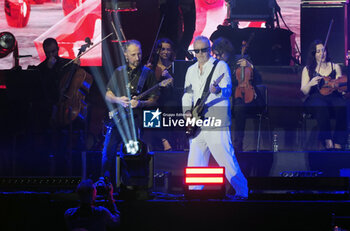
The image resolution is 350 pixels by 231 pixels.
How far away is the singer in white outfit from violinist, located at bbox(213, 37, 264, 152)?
36 cm

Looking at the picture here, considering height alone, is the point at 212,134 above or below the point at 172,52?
below

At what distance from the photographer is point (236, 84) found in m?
7.58

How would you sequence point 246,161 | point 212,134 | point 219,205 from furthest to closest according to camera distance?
point 246,161 → point 212,134 → point 219,205

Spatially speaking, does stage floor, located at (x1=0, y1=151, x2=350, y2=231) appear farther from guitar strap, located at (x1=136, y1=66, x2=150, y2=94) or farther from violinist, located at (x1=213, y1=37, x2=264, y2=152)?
violinist, located at (x1=213, y1=37, x2=264, y2=152)

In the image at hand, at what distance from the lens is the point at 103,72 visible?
786 centimetres

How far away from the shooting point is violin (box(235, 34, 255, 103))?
7.57 meters

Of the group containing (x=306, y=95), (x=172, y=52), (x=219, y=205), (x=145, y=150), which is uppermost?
(x=172, y=52)

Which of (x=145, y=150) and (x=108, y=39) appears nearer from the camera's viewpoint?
(x=145, y=150)

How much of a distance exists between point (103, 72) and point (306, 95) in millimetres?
2894

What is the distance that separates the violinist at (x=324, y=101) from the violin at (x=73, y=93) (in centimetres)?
312

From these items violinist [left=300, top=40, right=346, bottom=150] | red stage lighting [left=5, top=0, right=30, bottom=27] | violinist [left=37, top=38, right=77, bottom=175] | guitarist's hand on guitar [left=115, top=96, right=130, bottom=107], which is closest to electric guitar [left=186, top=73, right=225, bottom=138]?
guitarist's hand on guitar [left=115, top=96, right=130, bottom=107]

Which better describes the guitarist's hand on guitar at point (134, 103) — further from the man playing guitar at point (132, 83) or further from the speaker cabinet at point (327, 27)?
the speaker cabinet at point (327, 27)

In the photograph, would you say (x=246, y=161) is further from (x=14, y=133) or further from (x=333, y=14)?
(x=14, y=133)

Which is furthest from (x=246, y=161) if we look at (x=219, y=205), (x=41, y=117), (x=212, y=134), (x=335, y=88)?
(x=41, y=117)
